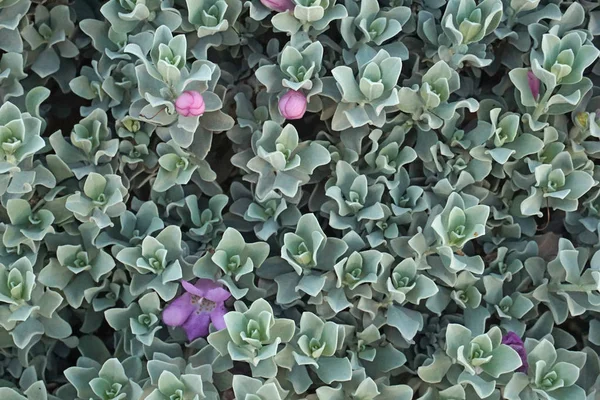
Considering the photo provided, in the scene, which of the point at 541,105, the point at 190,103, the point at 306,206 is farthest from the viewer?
the point at 306,206

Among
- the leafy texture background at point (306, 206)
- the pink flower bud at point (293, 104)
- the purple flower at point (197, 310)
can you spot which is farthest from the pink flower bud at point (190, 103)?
the purple flower at point (197, 310)

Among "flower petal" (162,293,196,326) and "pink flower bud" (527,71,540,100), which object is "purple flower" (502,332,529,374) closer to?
"pink flower bud" (527,71,540,100)

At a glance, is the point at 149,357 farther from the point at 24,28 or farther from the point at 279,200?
the point at 24,28

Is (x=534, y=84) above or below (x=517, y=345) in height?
above

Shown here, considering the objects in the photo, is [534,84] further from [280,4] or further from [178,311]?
[178,311]

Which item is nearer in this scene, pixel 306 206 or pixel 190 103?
pixel 190 103

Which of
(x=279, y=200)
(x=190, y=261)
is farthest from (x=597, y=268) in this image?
(x=190, y=261)

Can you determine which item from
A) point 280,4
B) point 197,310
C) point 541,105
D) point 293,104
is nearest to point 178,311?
point 197,310

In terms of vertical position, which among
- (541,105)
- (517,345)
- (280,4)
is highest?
(280,4)
